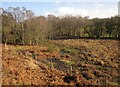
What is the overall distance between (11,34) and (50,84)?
835 inches

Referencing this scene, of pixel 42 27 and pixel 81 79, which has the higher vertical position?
pixel 42 27

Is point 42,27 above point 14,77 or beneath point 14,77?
above

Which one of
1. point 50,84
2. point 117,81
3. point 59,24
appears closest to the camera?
point 50,84

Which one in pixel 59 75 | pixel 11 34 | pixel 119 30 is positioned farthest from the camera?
pixel 119 30

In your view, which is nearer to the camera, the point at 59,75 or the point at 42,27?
the point at 59,75

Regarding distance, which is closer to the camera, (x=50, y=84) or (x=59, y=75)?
(x=50, y=84)

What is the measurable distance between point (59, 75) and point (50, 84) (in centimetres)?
218

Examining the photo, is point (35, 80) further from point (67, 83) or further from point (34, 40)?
point (34, 40)

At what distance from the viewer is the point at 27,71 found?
47.5 ft

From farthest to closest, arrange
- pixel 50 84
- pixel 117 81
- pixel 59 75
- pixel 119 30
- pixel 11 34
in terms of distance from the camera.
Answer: pixel 119 30
pixel 11 34
pixel 59 75
pixel 117 81
pixel 50 84

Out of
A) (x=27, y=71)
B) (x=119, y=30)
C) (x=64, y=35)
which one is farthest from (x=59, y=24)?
(x=27, y=71)

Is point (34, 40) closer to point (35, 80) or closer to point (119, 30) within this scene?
point (119, 30)

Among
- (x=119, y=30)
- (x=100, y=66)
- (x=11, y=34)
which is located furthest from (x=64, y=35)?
(x=100, y=66)

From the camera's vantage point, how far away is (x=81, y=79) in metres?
13.4
